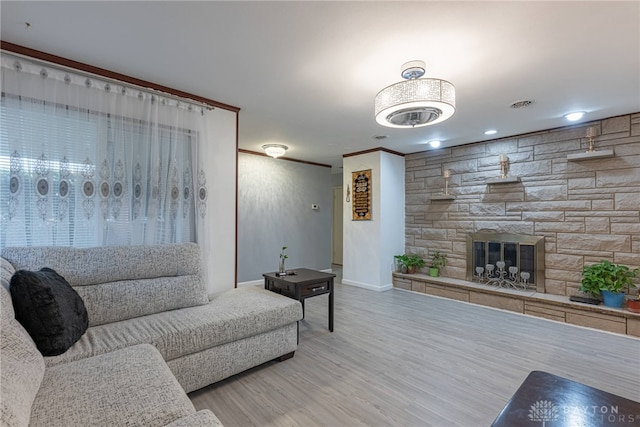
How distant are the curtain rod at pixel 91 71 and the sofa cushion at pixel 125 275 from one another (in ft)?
4.37

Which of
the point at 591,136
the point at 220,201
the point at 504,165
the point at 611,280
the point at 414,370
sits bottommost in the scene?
the point at 414,370

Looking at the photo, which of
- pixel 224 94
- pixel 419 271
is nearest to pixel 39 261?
pixel 224 94

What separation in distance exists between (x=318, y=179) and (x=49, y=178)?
4694mm

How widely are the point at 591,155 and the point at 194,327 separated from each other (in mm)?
4460

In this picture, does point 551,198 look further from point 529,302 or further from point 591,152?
point 529,302

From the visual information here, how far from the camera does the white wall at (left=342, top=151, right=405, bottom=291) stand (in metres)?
4.88

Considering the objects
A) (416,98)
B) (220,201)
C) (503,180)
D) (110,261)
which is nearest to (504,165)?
(503,180)

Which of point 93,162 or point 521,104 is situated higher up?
point 521,104

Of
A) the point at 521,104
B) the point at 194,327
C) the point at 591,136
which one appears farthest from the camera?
the point at 591,136

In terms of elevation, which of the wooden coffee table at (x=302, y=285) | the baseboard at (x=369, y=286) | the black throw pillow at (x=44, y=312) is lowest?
the baseboard at (x=369, y=286)

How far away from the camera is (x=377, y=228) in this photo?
4.89 meters

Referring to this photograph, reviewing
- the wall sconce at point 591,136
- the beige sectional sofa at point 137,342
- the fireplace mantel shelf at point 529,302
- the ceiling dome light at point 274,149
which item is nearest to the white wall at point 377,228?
the fireplace mantel shelf at point 529,302

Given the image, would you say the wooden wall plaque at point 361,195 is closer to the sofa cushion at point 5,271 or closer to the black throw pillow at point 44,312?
the black throw pillow at point 44,312

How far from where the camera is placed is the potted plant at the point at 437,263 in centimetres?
478
